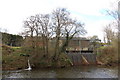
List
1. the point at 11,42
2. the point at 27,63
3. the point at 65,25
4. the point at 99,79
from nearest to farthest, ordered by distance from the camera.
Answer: the point at 99,79 < the point at 27,63 < the point at 65,25 < the point at 11,42

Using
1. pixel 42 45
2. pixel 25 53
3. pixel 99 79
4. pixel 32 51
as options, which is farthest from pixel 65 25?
pixel 99 79

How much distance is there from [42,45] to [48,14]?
215 inches

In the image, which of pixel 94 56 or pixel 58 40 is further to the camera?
pixel 94 56

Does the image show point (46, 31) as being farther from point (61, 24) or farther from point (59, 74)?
point (59, 74)

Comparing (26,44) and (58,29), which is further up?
(58,29)

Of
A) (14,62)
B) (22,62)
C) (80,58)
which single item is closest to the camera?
(14,62)

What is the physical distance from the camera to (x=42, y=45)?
20.0 m

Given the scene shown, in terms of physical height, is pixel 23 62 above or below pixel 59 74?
above

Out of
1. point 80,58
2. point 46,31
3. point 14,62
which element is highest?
point 46,31

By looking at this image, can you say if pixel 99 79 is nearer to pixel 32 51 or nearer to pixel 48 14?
pixel 32 51

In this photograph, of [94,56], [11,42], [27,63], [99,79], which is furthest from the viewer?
[11,42]

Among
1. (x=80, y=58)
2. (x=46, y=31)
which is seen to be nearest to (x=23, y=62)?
(x=46, y=31)

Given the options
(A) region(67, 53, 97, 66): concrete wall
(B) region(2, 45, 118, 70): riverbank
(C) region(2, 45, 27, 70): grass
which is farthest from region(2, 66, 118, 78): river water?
(A) region(67, 53, 97, 66): concrete wall

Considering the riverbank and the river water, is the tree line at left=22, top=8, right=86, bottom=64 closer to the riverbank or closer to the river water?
the riverbank
